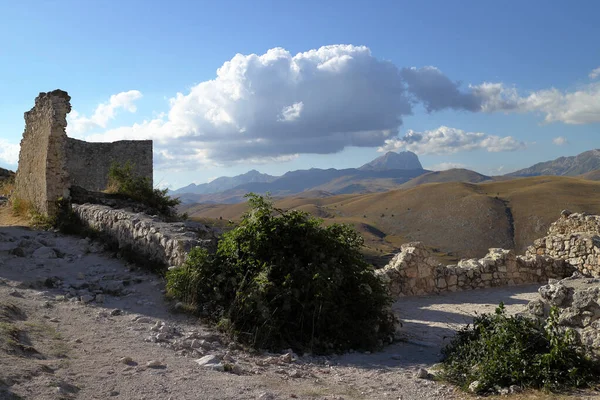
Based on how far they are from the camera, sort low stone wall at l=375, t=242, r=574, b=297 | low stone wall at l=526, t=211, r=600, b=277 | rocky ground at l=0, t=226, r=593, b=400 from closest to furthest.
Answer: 1. rocky ground at l=0, t=226, r=593, b=400
2. low stone wall at l=375, t=242, r=574, b=297
3. low stone wall at l=526, t=211, r=600, b=277

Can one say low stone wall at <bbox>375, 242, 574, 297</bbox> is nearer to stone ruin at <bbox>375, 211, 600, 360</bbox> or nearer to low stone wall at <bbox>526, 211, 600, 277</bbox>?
stone ruin at <bbox>375, 211, 600, 360</bbox>

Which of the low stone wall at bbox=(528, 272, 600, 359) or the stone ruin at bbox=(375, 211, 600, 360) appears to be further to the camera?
the stone ruin at bbox=(375, 211, 600, 360)

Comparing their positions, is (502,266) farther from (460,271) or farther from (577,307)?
(577,307)

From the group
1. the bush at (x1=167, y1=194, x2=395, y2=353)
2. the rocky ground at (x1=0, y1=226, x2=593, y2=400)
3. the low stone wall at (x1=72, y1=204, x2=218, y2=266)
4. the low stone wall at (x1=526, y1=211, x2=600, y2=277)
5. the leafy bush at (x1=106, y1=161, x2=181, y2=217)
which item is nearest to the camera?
the rocky ground at (x1=0, y1=226, x2=593, y2=400)

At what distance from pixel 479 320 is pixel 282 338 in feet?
8.43

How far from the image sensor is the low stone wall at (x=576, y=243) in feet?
45.3

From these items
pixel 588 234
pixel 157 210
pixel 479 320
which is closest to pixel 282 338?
pixel 479 320

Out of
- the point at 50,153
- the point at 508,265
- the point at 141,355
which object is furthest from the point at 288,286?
the point at 50,153

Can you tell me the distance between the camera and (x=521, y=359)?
5.45 m

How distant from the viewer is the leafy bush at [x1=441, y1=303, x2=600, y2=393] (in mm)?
5266

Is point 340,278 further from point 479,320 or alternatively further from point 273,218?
point 479,320

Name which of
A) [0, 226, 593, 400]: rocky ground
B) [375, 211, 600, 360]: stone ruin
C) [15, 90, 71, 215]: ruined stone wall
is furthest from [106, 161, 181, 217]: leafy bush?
[375, 211, 600, 360]: stone ruin

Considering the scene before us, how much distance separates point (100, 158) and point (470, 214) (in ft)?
219

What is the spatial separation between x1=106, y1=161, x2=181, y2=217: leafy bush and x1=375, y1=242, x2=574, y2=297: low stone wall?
6.45 m
